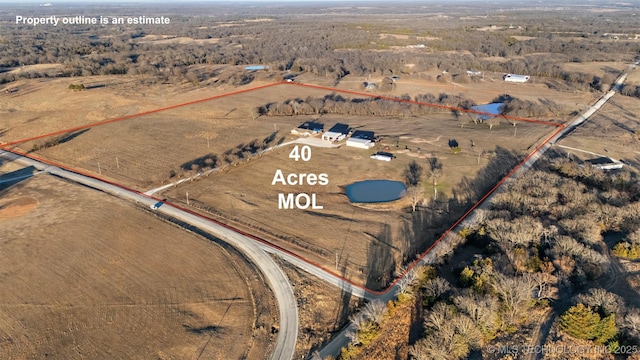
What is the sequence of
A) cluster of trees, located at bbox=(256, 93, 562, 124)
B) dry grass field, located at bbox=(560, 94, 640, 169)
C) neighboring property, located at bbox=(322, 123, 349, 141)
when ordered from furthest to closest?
1. cluster of trees, located at bbox=(256, 93, 562, 124)
2. neighboring property, located at bbox=(322, 123, 349, 141)
3. dry grass field, located at bbox=(560, 94, 640, 169)

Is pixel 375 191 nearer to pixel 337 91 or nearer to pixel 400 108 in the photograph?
pixel 400 108

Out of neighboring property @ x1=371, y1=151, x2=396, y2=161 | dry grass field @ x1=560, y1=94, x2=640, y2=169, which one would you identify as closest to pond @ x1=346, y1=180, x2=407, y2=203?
neighboring property @ x1=371, y1=151, x2=396, y2=161

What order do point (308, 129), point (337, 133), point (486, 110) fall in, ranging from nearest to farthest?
point (337, 133) < point (308, 129) < point (486, 110)

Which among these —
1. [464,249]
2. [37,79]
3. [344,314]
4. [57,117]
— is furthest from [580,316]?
[37,79]

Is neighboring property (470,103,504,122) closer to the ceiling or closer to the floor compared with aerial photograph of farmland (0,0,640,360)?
closer to the ceiling

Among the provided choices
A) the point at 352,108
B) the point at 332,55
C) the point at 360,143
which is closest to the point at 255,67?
the point at 332,55

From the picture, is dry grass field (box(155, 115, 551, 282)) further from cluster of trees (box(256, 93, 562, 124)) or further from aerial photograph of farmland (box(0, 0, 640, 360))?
cluster of trees (box(256, 93, 562, 124))
